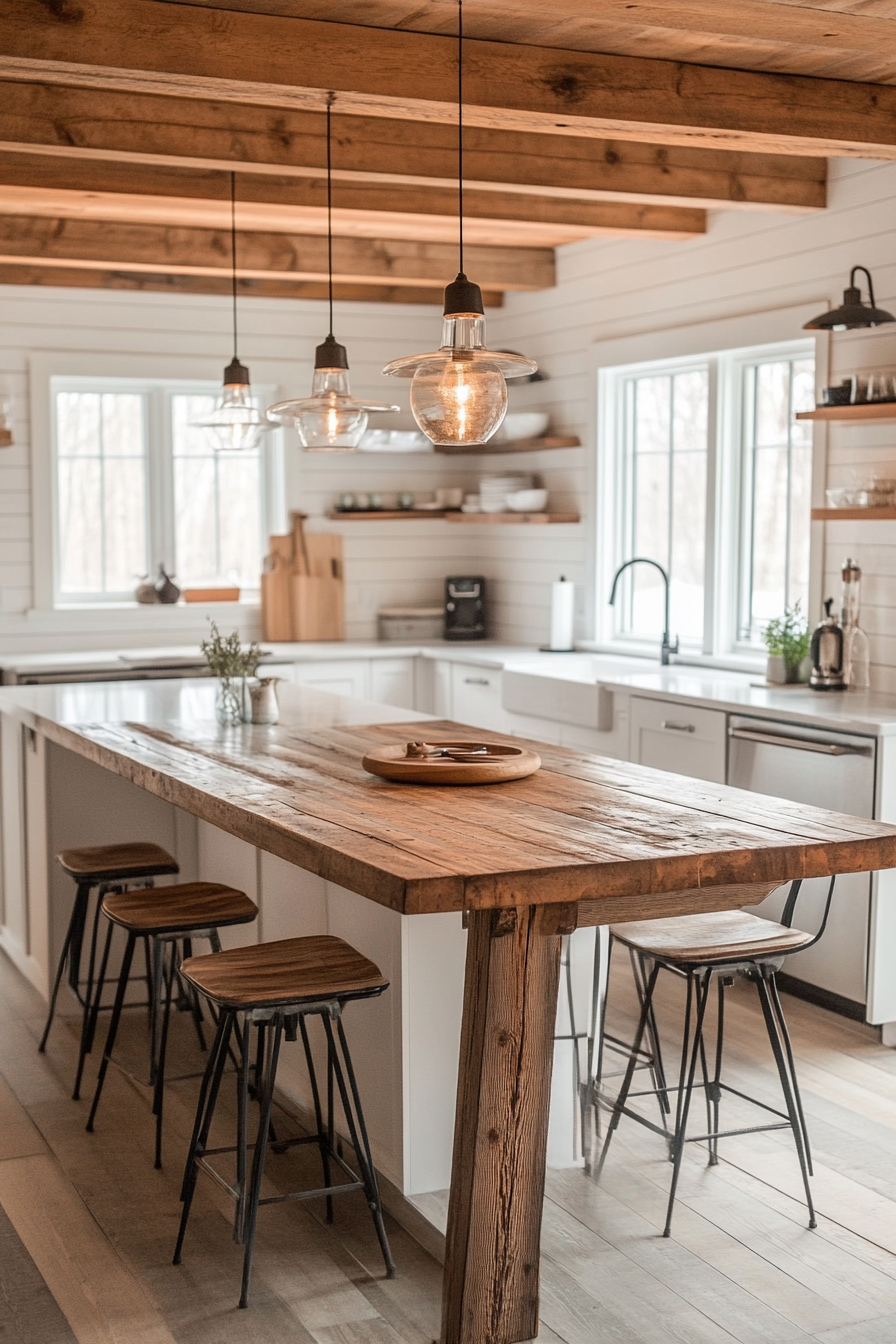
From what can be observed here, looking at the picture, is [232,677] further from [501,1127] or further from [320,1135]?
[501,1127]

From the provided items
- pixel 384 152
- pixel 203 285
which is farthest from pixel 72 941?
pixel 203 285

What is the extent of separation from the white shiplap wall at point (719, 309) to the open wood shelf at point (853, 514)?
0.18 meters

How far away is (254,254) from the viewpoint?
623cm

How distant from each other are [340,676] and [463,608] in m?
0.92

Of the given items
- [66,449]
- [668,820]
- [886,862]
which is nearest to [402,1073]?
[668,820]

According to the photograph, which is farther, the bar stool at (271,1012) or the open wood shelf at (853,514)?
the open wood shelf at (853,514)

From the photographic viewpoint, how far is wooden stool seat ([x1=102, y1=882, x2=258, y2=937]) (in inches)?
137

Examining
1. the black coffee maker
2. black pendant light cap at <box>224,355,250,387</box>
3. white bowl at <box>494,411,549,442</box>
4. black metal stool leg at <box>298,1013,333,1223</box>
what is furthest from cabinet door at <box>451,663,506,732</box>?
black metal stool leg at <box>298,1013,333,1223</box>

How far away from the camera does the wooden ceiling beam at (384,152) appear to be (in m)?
4.20

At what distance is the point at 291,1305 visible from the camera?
2.77m

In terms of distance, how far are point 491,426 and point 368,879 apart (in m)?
0.99

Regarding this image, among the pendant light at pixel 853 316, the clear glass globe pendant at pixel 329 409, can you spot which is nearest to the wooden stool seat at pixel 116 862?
the clear glass globe pendant at pixel 329 409

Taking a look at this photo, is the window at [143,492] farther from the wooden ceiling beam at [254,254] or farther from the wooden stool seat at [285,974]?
the wooden stool seat at [285,974]

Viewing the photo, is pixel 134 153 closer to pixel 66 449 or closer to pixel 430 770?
pixel 430 770
